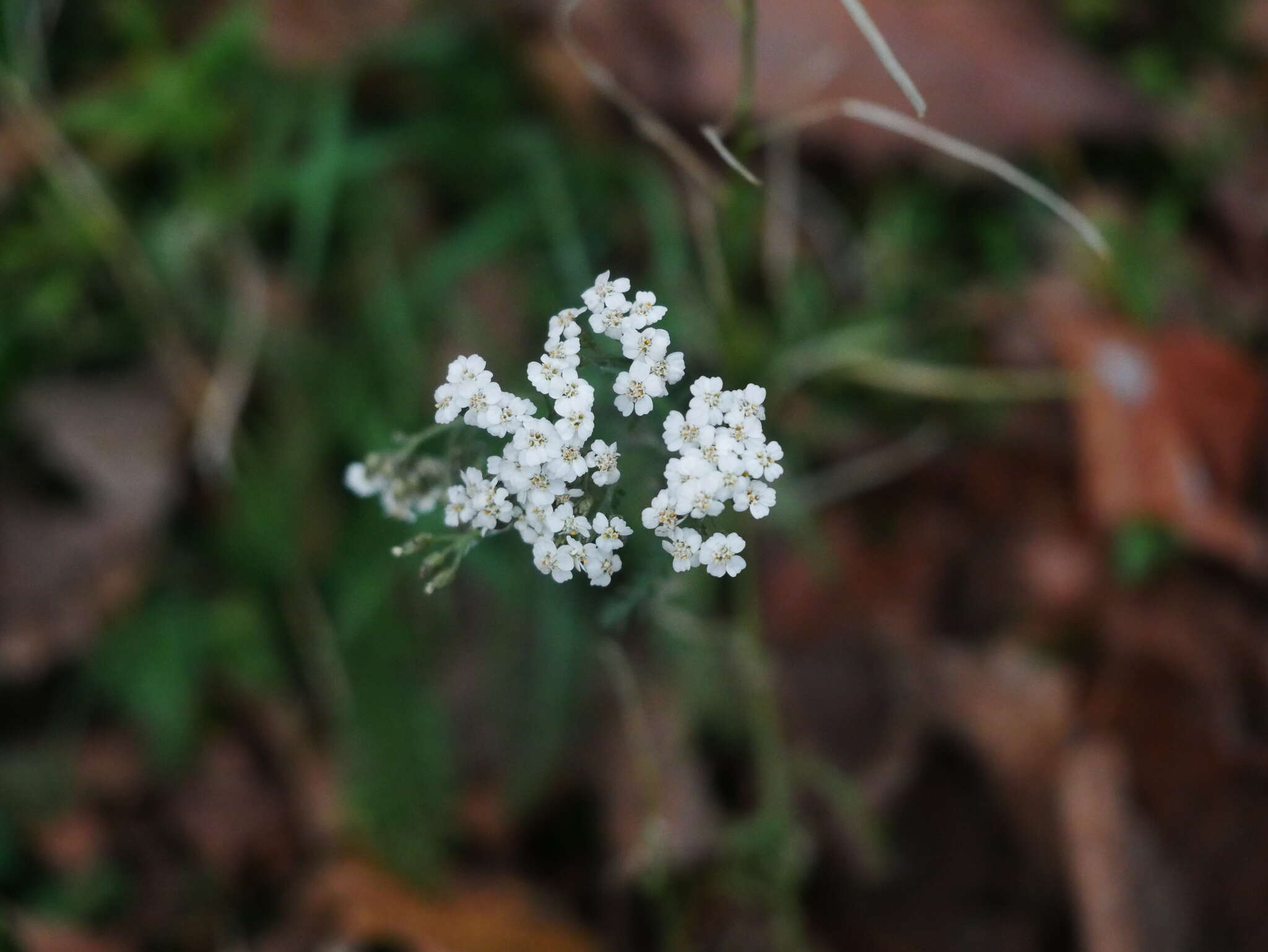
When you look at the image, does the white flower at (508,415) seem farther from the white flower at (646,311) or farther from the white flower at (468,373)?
the white flower at (646,311)

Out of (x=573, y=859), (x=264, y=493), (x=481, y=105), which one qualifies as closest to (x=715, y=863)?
(x=573, y=859)

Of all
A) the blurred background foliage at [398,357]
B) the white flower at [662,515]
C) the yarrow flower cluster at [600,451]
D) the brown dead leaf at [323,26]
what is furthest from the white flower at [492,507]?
the brown dead leaf at [323,26]

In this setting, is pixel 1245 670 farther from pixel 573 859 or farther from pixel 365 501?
pixel 365 501

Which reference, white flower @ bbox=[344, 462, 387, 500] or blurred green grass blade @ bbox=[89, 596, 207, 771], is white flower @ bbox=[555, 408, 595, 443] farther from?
blurred green grass blade @ bbox=[89, 596, 207, 771]

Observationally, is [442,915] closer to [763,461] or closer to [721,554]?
[721,554]

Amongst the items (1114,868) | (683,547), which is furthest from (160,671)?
(1114,868)

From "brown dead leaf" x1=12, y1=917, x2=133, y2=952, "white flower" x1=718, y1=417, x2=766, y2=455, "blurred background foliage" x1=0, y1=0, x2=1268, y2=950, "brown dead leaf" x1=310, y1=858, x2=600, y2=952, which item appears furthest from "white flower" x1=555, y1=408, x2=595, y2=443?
"brown dead leaf" x1=12, y1=917, x2=133, y2=952
